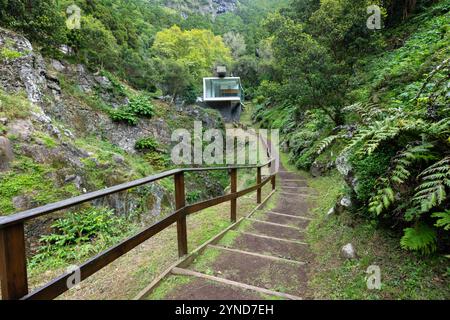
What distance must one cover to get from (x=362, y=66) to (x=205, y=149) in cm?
819

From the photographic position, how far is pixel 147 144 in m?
10.5

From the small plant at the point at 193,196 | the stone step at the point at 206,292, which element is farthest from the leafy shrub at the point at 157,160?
the stone step at the point at 206,292

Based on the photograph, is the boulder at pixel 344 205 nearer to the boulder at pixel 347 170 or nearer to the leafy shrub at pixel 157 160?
the boulder at pixel 347 170

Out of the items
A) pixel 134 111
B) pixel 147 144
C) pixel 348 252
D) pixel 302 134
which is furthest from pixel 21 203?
pixel 302 134

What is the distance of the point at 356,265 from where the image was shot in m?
2.63

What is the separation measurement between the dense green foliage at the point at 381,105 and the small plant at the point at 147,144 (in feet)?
18.0

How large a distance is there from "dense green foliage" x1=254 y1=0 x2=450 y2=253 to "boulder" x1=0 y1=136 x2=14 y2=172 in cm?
520

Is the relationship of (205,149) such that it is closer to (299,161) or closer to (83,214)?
(299,161)

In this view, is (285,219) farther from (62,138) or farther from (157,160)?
(157,160)

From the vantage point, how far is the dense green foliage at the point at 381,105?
2258 mm

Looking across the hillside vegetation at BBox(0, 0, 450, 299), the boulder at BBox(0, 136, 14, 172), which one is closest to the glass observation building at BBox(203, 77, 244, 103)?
the hillside vegetation at BBox(0, 0, 450, 299)

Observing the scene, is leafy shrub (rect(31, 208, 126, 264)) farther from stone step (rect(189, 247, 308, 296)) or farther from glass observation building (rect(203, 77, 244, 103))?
glass observation building (rect(203, 77, 244, 103))

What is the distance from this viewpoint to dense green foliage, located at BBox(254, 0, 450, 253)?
226cm
